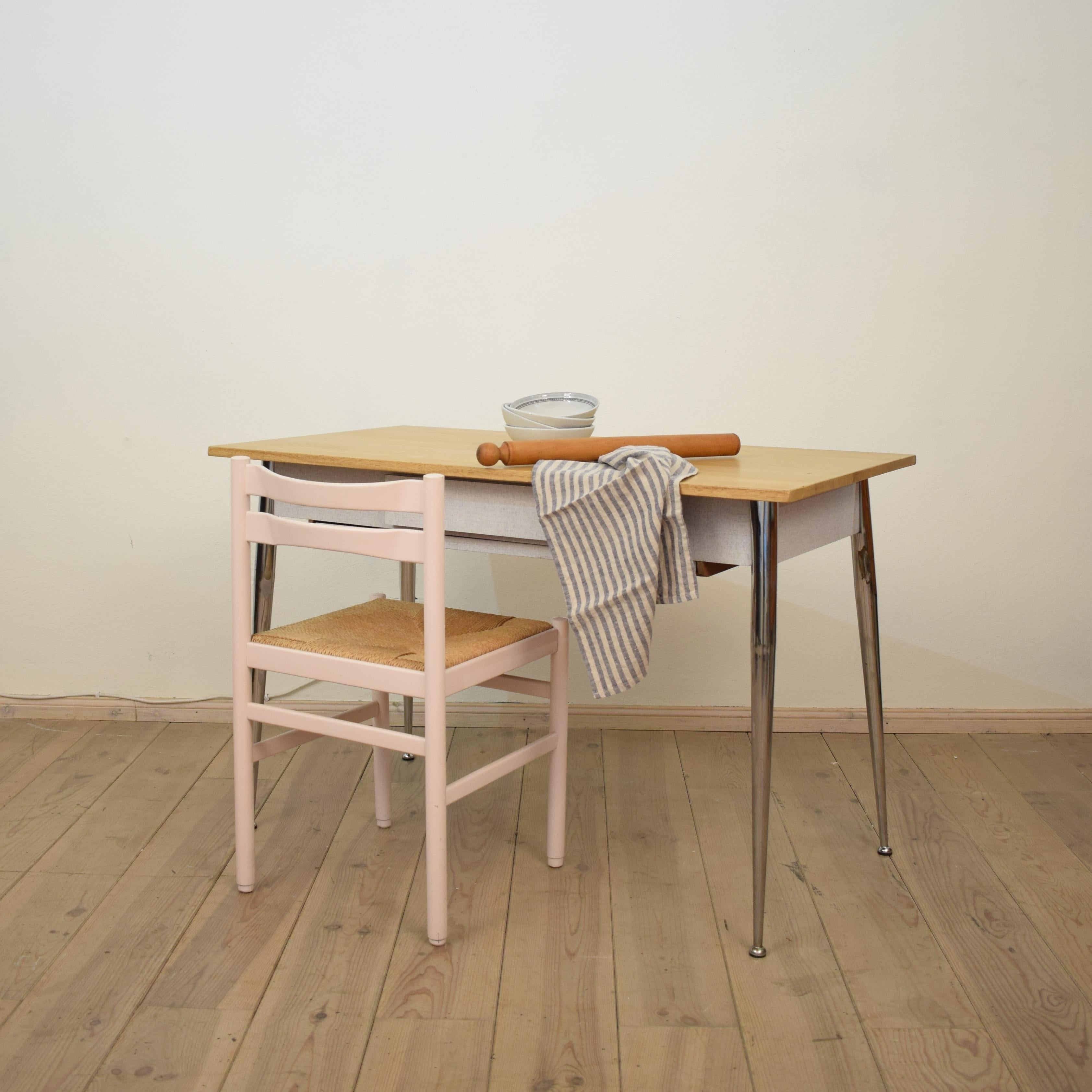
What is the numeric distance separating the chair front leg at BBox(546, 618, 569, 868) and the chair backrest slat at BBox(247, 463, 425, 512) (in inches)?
15.7

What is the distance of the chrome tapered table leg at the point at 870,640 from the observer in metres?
1.88

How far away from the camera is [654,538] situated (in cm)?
157

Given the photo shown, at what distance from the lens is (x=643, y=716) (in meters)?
2.70

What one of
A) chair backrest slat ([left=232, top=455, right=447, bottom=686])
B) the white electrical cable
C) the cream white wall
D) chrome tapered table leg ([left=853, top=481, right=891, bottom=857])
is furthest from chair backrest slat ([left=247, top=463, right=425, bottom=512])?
the white electrical cable

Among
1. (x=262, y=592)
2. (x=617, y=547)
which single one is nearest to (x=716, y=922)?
(x=617, y=547)

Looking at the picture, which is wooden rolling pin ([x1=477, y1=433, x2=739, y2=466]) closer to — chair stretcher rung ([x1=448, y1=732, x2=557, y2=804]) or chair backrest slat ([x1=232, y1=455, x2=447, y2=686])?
chair backrest slat ([x1=232, y1=455, x2=447, y2=686])

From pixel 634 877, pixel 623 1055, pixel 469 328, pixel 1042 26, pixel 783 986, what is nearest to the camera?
pixel 623 1055

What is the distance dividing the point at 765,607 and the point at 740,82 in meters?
1.43

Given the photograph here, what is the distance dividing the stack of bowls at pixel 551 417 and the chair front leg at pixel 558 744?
13.0 inches

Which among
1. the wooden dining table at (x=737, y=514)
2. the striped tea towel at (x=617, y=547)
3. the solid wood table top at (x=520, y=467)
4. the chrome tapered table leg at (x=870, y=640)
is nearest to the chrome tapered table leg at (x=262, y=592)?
the wooden dining table at (x=737, y=514)

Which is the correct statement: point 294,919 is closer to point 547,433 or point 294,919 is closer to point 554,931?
point 554,931

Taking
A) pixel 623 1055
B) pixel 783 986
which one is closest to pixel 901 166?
pixel 783 986

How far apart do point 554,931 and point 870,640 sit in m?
0.73

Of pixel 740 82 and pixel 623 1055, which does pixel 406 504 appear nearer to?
pixel 623 1055
